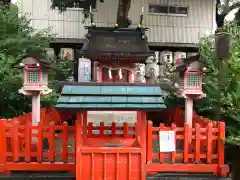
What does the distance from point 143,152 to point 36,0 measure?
40.8ft

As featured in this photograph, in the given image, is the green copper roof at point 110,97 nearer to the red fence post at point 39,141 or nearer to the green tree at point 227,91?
the red fence post at point 39,141

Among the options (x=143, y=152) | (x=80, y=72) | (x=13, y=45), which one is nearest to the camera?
(x=143, y=152)

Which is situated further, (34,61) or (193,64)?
(193,64)

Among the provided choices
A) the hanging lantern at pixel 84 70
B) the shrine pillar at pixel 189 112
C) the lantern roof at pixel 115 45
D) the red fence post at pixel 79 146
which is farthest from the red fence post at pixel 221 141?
the hanging lantern at pixel 84 70

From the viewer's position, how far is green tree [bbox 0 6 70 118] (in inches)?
400

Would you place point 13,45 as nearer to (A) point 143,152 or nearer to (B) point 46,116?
(B) point 46,116

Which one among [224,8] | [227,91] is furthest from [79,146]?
[224,8]

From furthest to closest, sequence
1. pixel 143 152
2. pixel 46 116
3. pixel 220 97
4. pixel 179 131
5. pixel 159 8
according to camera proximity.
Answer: pixel 159 8 < pixel 46 116 < pixel 220 97 < pixel 179 131 < pixel 143 152

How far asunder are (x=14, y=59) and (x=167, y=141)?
6.04 meters

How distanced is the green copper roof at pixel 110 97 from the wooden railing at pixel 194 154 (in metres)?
0.67

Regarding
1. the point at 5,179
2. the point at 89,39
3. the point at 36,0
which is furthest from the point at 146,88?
the point at 36,0

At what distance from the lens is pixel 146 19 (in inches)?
706

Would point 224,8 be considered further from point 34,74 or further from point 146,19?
point 34,74

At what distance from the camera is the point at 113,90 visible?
277 inches
